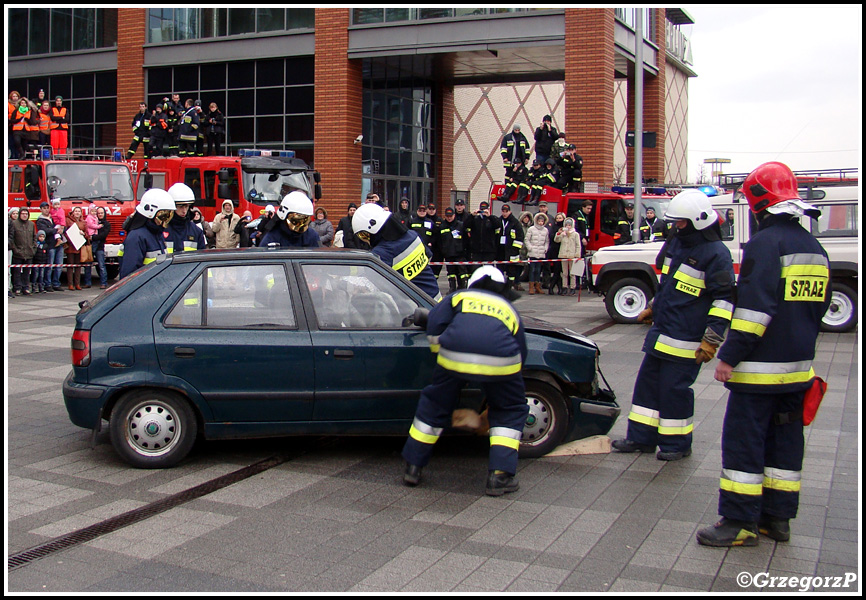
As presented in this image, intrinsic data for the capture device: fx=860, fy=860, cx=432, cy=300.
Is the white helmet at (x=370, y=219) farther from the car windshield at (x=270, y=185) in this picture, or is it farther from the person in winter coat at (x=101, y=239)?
the person in winter coat at (x=101, y=239)

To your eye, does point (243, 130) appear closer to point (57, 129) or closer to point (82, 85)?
point (57, 129)

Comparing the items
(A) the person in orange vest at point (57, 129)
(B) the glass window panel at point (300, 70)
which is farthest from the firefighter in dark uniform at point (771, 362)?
(A) the person in orange vest at point (57, 129)

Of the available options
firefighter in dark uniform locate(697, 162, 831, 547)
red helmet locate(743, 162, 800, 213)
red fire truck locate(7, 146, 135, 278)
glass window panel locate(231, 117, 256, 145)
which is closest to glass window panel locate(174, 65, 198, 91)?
glass window panel locate(231, 117, 256, 145)

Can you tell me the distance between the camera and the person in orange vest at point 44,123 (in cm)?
2141

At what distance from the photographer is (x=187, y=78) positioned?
25672 millimetres

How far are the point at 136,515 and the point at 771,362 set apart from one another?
371 centimetres

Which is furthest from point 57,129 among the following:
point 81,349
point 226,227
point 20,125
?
point 81,349

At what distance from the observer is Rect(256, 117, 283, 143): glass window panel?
24.8 meters

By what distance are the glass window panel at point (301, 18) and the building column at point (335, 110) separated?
1.57ft

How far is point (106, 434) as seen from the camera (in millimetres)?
6848

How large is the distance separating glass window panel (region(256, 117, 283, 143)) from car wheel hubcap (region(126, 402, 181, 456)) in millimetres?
19796

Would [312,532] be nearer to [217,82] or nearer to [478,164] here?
[217,82]

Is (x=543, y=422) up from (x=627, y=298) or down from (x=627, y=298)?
down

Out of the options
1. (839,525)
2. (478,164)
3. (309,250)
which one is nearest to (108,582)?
(309,250)
